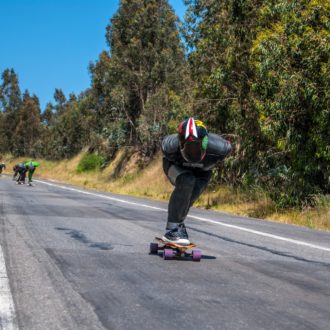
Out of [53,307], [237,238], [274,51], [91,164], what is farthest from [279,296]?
[91,164]

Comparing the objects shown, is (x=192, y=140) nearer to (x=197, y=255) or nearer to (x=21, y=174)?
(x=197, y=255)

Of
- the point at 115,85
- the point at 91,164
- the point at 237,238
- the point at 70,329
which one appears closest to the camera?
the point at 70,329

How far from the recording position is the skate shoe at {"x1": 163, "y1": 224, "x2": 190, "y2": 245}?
564 cm

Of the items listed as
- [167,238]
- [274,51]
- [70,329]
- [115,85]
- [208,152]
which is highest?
[115,85]

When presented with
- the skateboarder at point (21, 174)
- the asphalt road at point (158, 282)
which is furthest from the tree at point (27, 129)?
the asphalt road at point (158, 282)

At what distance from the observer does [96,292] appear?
3852mm

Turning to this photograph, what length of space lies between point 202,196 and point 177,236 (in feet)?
50.6

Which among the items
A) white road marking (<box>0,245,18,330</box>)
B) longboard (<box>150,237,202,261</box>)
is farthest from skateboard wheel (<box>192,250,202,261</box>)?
white road marking (<box>0,245,18,330</box>)

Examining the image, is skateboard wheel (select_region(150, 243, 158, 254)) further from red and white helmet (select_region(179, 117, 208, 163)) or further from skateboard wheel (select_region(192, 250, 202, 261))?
red and white helmet (select_region(179, 117, 208, 163))

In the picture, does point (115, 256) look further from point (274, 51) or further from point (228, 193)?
point (228, 193)

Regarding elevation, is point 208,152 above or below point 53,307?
above

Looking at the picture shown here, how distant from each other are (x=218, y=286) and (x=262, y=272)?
84 cm

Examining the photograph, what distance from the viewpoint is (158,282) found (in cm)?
430

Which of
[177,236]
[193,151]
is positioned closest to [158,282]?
[177,236]
